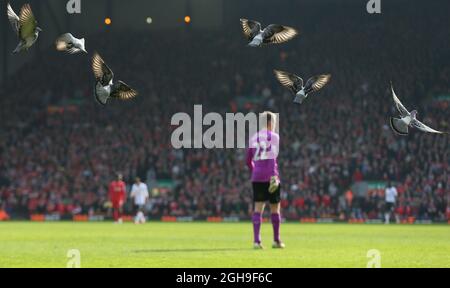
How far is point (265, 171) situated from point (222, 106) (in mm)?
34031

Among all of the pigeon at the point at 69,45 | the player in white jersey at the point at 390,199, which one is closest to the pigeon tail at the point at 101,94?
the pigeon at the point at 69,45

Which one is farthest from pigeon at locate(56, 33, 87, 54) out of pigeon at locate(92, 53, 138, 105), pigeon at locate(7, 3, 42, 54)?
pigeon at locate(92, 53, 138, 105)

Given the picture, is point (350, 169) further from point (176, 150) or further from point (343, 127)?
point (176, 150)

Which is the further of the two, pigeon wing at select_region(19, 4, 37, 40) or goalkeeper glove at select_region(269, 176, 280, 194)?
goalkeeper glove at select_region(269, 176, 280, 194)

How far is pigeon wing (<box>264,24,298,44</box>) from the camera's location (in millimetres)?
16734

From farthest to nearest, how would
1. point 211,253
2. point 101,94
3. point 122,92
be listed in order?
point 211,253
point 122,92
point 101,94

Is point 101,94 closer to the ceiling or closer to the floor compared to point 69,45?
closer to the floor

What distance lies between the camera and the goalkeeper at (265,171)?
59.2 ft

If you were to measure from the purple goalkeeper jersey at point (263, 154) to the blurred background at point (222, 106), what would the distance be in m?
23.6

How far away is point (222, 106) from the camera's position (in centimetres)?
5216

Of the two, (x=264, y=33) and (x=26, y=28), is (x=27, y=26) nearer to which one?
(x=26, y=28)

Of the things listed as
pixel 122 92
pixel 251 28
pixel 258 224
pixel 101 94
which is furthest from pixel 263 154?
pixel 101 94

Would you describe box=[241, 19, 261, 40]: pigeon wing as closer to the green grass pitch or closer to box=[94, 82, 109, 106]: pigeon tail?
box=[94, 82, 109, 106]: pigeon tail
